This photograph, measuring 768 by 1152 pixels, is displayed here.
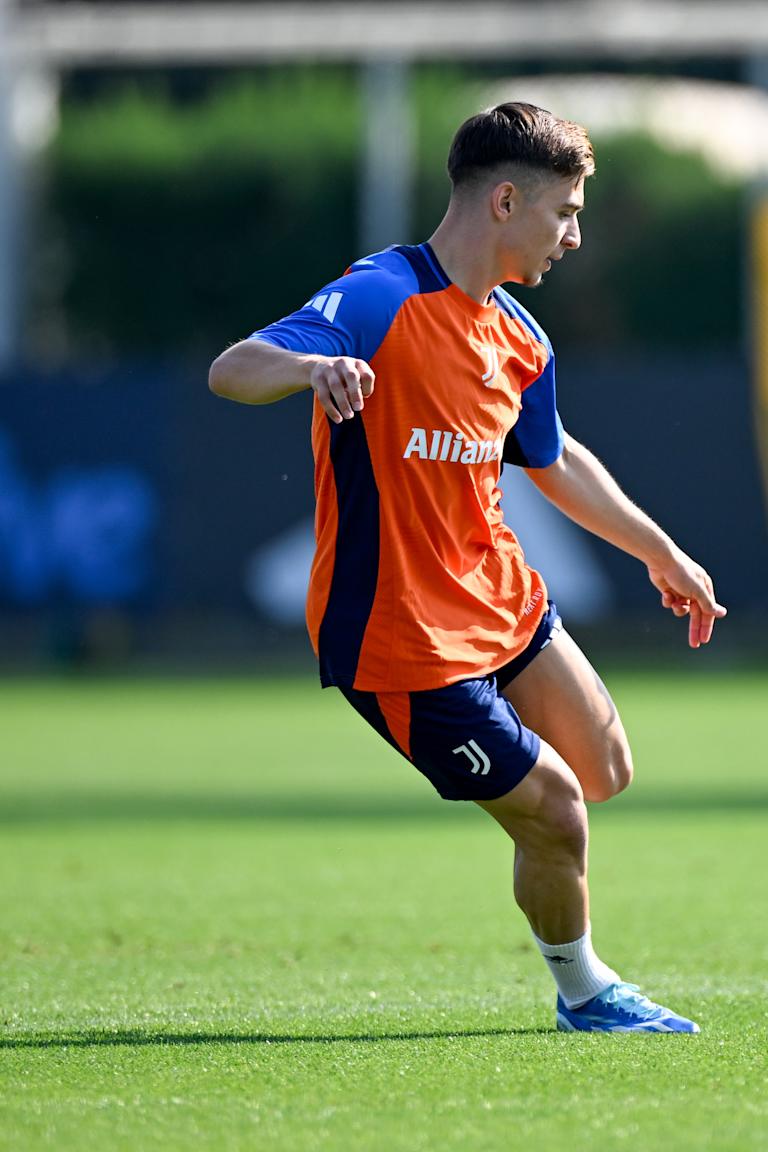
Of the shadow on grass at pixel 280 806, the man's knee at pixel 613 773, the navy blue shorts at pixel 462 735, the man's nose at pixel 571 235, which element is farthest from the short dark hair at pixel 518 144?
the shadow on grass at pixel 280 806

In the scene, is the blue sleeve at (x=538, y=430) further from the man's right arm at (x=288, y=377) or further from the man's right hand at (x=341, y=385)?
the man's right hand at (x=341, y=385)

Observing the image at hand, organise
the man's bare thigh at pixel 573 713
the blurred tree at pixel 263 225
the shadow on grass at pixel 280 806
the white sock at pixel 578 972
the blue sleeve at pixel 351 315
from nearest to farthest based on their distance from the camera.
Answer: the blue sleeve at pixel 351 315
the white sock at pixel 578 972
the man's bare thigh at pixel 573 713
the shadow on grass at pixel 280 806
the blurred tree at pixel 263 225

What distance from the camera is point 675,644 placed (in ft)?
78.2

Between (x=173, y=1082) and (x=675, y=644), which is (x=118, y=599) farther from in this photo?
(x=173, y=1082)

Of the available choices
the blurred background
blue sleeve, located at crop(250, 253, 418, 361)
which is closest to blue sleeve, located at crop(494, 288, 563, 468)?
blue sleeve, located at crop(250, 253, 418, 361)

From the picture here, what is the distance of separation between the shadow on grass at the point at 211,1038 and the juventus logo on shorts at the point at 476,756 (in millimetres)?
754

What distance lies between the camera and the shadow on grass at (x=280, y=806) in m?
11.4

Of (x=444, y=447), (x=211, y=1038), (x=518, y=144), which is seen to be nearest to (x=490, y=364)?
(x=444, y=447)

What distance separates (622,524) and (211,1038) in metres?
1.93

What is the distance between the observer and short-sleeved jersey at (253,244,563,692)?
211 inches

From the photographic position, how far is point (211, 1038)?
18.1ft

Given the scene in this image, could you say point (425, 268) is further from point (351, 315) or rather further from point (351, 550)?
point (351, 550)

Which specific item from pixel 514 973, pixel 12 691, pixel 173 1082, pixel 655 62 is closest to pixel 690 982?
pixel 514 973

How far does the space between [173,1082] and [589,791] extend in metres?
1.58
